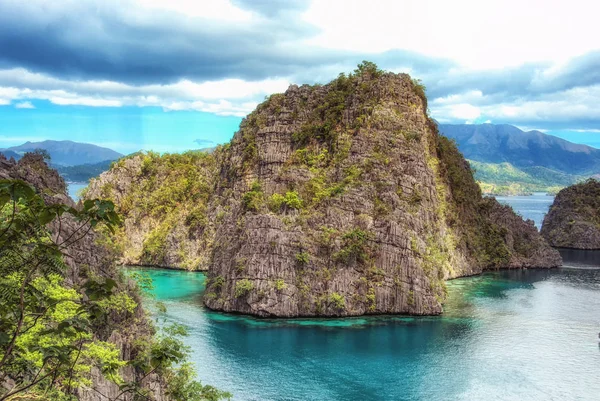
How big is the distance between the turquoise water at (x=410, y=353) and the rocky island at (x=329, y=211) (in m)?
3.60

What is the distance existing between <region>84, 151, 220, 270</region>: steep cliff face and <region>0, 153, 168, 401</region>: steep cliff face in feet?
152

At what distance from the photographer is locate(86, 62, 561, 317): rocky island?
5544 cm

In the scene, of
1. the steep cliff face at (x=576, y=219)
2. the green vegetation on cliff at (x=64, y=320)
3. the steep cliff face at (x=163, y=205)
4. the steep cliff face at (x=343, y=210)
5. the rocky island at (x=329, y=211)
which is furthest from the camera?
the steep cliff face at (x=576, y=219)

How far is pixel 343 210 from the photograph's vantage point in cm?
6019

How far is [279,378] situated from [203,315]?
1841 cm

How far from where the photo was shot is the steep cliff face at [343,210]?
55.2 metres

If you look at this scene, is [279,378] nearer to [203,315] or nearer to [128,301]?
[128,301]

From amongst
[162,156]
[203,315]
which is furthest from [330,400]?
[162,156]

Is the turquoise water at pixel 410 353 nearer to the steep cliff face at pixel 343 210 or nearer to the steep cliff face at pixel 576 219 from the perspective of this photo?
the steep cliff face at pixel 343 210

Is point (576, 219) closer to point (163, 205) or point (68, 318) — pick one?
point (163, 205)

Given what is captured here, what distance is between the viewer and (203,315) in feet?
180

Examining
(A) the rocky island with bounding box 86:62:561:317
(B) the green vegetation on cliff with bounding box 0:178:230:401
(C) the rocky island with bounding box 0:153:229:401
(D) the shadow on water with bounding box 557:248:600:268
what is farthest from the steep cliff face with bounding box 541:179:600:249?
(B) the green vegetation on cliff with bounding box 0:178:230:401

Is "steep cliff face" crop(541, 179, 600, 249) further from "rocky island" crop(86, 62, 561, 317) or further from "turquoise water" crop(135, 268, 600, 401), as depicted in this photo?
"turquoise water" crop(135, 268, 600, 401)

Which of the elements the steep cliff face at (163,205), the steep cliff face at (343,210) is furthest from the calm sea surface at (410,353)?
the steep cliff face at (163,205)
